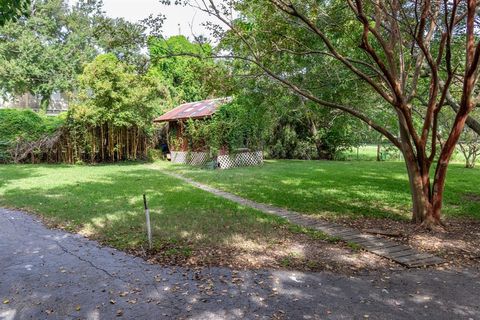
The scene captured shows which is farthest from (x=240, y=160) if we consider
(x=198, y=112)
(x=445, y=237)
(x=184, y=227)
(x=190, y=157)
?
(x=445, y=237)

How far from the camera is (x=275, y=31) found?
749cm

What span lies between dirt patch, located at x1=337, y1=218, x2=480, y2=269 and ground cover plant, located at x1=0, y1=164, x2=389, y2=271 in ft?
3.39

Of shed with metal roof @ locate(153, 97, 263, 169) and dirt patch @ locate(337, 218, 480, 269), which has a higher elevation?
shed with metal roof @ locate(153, 97, 263, 169)

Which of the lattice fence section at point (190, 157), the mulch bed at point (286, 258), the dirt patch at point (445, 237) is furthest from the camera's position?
the lattice fence section at point (190, 157)

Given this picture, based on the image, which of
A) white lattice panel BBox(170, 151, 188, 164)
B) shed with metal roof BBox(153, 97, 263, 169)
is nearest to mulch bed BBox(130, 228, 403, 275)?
shed with metal roof BBox(153, 97, 263, 169)

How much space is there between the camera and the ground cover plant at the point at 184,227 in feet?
17.2

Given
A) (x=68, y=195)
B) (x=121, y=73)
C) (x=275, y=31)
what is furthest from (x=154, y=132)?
(x=275, y=31)

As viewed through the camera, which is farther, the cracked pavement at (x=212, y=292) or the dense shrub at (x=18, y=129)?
the dense shrub at (x=18, y=129)

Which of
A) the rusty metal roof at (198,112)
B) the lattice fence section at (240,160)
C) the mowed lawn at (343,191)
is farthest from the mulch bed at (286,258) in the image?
the lattice fence section at (240,160)

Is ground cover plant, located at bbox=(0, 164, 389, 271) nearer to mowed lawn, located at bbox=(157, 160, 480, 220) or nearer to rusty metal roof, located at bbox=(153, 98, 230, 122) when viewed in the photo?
mowed lawn, located at bbox=(157, 160, 480, 220)

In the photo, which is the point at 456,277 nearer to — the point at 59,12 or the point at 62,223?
the point at 62,223

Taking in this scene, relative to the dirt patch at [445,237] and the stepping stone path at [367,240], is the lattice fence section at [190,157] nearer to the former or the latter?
the stepping stone path at [367,240]

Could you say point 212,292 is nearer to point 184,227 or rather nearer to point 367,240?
point 184,227

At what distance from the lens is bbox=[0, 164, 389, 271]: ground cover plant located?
5.25m
